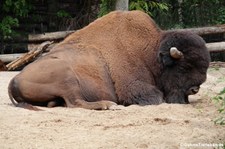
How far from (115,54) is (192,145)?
3.24 m

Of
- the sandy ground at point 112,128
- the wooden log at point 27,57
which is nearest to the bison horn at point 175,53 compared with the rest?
the sandy ground at point 112,128

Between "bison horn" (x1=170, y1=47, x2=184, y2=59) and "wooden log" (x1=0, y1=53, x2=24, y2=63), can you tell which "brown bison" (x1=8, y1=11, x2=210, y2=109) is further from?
"wooden log" (x1=0, y1=53, x2=24, y2=63)

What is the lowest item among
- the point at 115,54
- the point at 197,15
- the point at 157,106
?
the point at 197,15

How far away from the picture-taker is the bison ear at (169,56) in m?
7.87

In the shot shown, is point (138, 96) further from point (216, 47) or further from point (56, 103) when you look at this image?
point (216, 47)

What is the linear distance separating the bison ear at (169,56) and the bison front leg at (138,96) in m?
0.50

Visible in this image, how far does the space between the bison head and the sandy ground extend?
25.3 inches

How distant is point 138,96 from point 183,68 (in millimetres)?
807

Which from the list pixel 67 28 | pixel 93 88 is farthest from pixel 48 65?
pixel 67 28

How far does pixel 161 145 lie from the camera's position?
4.85 metres

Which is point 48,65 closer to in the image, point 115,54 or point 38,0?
point 115,54

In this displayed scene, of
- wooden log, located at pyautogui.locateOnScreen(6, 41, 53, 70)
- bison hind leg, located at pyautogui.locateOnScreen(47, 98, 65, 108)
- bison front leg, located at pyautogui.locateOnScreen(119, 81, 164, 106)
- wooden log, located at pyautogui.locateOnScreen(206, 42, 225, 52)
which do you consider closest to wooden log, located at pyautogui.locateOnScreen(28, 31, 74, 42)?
wooden log, located at pyautogui.locateOnScreen(6, 41, 53, 70)

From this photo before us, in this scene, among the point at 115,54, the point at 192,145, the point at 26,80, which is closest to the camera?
the point at 192,145

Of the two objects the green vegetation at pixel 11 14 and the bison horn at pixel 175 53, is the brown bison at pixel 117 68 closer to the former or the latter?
the bison horn at pixel 175 53
